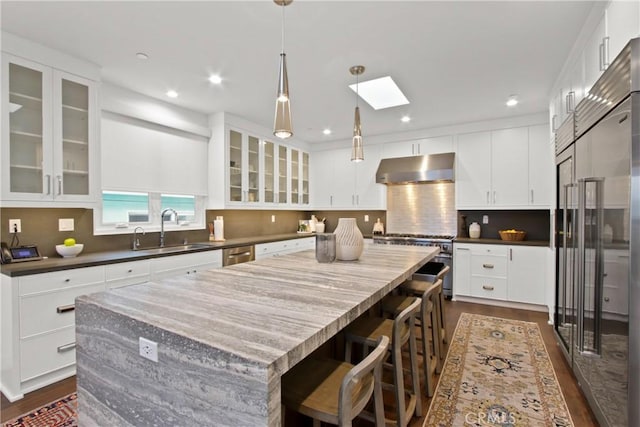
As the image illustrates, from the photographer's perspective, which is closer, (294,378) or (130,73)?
(294,378)

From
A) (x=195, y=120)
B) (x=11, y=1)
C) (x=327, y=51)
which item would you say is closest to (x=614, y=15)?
(x=327, y=51)

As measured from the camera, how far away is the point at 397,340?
1.53 meters

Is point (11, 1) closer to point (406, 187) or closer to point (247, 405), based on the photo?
point (247, 405)

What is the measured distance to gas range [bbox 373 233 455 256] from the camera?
4.48 metres

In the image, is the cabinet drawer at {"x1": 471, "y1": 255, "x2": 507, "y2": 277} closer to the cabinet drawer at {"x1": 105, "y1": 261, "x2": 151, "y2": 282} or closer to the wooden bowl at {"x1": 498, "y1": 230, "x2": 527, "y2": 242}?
the wooden bowl at {"x1": 498, "y1": 230, "x2": 527, "y2": 242}

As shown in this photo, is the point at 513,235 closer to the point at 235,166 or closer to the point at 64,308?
the point at 235,166

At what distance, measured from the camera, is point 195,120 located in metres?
3.99

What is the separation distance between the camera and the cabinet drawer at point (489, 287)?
4.13 m

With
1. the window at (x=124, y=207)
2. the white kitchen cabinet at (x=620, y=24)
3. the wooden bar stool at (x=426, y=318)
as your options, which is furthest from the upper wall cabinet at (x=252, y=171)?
the white kitchen cabinet at (x=620, y=24)

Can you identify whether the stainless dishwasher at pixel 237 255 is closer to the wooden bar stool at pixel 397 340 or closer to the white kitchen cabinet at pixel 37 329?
the white kitchen cabinet at pixel 37 329

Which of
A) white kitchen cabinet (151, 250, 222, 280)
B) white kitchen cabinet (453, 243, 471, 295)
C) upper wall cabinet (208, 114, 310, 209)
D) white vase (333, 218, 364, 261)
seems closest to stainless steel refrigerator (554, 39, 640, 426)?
white vase (333, 218, 364, 261)

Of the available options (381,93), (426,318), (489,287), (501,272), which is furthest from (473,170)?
(426,318)

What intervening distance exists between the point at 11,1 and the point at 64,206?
1449mm


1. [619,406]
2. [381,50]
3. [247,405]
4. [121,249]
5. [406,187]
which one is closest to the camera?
[247,405]
